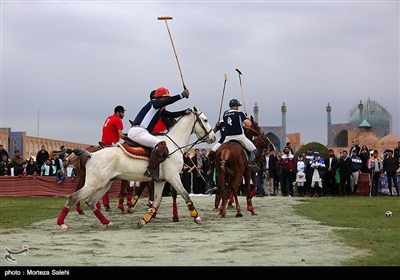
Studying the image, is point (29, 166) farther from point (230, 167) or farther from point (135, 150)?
point (135, 150)

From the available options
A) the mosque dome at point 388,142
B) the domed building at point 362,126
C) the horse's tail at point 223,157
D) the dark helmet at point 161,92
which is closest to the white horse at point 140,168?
the dark helmet at point 161,92

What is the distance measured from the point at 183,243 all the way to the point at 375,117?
10249cm

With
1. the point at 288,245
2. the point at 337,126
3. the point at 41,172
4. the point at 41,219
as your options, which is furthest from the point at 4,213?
the point at 337,126

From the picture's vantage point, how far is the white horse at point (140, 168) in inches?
568

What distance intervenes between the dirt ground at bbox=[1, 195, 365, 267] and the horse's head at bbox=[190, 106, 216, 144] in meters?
1.95

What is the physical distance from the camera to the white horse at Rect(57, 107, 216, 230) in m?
14.4

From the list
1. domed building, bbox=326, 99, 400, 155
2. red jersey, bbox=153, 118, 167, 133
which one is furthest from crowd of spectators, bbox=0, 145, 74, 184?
domed building, bbox=326, 99, 400, 155

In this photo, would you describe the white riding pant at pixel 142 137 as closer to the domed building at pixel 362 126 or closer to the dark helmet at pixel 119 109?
the dark helmet at pixel 119 109

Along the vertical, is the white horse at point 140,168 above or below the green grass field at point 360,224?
above

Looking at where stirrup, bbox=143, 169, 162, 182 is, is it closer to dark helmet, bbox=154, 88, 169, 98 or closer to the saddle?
the saddle

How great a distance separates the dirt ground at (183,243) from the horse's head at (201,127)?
195 cm

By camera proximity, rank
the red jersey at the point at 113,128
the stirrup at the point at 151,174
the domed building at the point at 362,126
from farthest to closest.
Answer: the domed building at the point at 362,126 < the red jersey at the point at 113,128 < the stirrup at the point at 151,174

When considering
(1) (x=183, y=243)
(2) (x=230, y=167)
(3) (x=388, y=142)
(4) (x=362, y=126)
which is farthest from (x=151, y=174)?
(4) (x=362, y=126)
